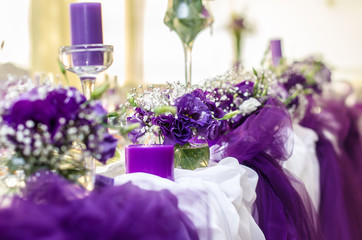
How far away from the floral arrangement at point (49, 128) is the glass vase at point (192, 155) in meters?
0.38

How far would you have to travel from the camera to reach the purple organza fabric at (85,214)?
1.75ft

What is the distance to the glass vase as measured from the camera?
1050mm

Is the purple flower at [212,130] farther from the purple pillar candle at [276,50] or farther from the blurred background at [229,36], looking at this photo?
the blurred background at [229,36]

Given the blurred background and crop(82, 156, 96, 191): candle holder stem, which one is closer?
crop(82, 156, 96, 191): candle holder stem

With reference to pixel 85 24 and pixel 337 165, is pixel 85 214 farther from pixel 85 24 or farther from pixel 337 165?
pixel 337 165

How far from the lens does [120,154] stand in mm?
1167

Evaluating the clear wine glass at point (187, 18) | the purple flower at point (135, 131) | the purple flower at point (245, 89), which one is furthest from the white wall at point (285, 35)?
the purple flower at point (135, 131)

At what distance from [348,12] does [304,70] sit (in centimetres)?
443

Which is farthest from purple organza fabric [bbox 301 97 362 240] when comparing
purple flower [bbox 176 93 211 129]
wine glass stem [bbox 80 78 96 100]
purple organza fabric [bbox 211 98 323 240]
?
wine glass stem [bbox 80 78 96 100]

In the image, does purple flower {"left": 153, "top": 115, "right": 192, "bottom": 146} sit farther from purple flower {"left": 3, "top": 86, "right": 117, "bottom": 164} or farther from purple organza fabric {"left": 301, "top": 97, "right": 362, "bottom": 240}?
purple organza fabric {"left": 301, "top": 97, "right": 362, "bottom": 240}

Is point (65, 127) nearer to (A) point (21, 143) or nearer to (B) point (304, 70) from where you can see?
(A) point (21, 143)

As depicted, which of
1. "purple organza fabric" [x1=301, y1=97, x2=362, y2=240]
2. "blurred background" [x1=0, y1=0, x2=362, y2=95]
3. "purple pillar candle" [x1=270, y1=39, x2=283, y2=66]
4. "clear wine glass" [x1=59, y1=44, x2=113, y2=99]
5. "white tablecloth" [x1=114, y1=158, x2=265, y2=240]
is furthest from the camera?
"blurred background" [x1=0, y1=0, x2=362, y2=95]

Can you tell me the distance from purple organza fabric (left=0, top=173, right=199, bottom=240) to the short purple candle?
0.75 ft

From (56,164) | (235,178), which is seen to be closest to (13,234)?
(56,164)
